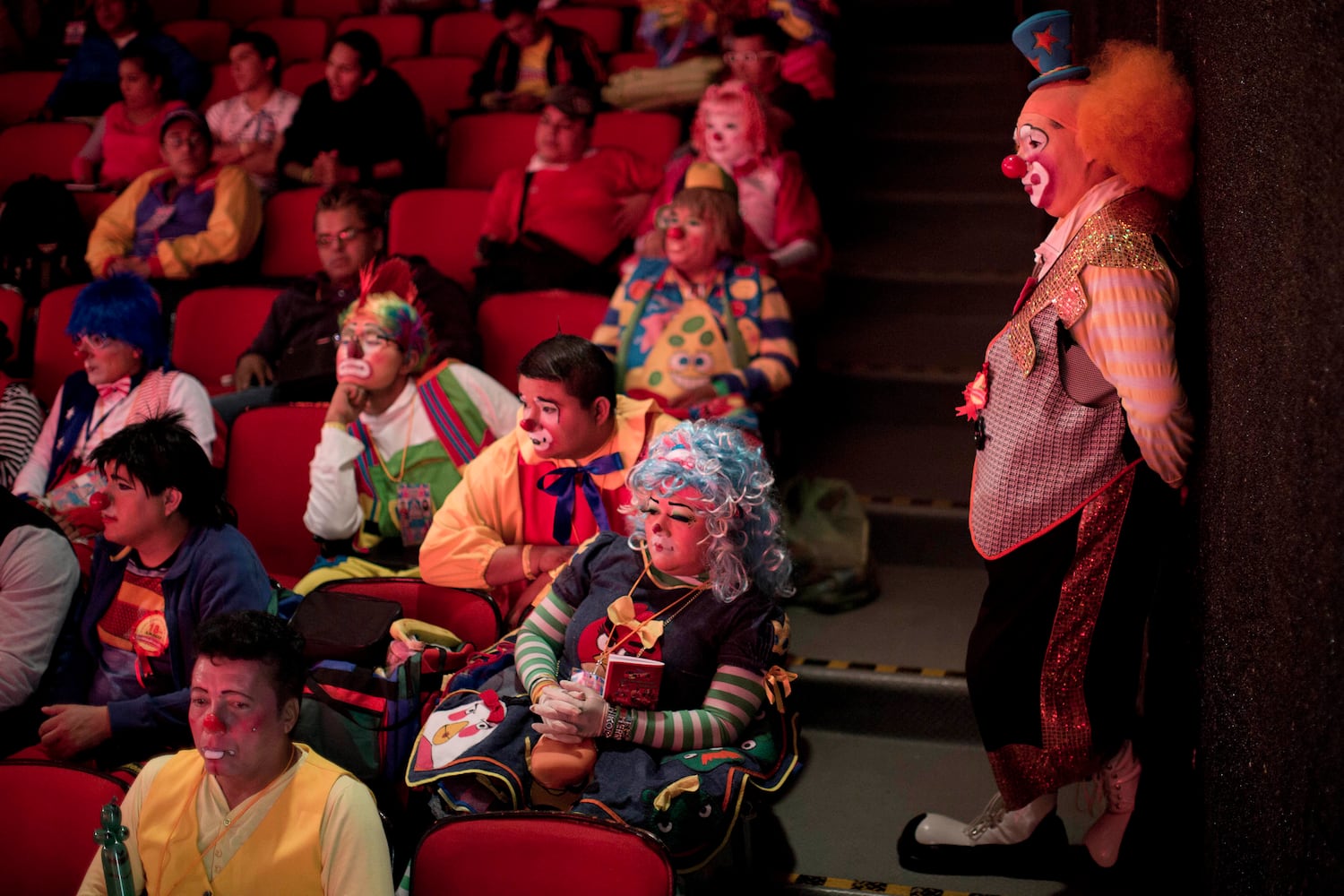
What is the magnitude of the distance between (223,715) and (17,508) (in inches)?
37.6

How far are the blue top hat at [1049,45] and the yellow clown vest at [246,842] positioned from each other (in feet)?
4.99

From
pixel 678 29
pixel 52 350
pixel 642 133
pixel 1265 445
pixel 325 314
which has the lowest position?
pixel 52 350

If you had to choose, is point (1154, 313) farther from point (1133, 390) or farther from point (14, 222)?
point (14, 222)

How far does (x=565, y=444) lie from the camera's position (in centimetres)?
264

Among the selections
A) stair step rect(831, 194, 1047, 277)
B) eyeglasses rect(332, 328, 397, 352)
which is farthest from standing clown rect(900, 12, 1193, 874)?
stair step rect(831, 194, 1047, 277)

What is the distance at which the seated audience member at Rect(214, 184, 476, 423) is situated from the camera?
3557mm

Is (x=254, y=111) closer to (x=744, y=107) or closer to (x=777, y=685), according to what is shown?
(x=744, y=107)

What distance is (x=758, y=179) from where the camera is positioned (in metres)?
3.88

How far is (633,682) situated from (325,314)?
1979 millimetres

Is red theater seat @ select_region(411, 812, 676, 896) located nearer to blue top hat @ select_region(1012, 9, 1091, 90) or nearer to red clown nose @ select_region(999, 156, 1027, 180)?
red clown nose @ select_region(999, 156, 1027, 180)

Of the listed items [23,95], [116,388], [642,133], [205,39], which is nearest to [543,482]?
[116,388]

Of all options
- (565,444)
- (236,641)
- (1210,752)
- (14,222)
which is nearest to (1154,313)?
(1210,752)

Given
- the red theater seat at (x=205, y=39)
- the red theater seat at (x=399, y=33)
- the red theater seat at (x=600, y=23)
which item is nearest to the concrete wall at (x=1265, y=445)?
the red theater seat at (x=600, y=23)

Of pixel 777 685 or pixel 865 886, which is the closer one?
pixel 777 685
